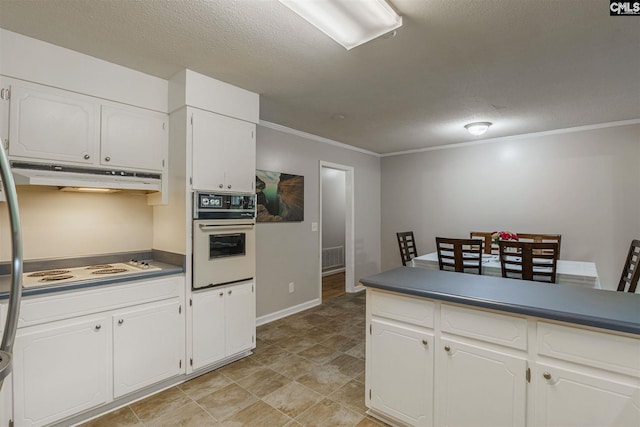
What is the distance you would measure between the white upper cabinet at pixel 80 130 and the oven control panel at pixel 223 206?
0.48m

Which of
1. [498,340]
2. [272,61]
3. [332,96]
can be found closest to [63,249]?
[272,61]

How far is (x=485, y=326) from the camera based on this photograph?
1.64m

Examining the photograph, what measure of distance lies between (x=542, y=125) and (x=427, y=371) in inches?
144

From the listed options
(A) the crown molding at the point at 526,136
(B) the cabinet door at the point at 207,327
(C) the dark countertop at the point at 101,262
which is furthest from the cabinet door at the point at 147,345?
(A) the crown molding at the point at 526,136

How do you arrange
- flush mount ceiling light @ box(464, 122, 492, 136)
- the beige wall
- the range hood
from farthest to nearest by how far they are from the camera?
flush mount ceiling light @ box(464, 122, 492, 136)
the beige wall
the range hood

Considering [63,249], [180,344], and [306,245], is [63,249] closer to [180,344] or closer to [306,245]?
[180,344]

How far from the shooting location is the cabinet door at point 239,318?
9.34ft

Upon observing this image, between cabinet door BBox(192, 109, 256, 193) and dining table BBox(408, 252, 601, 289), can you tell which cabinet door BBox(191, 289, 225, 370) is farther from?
dining table BBox(408, 252, 601, 289)

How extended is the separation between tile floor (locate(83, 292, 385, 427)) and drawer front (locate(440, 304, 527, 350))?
0.88 m

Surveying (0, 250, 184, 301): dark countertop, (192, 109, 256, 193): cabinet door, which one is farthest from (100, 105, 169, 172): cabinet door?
(0, 250, 184, 301): dark countertop

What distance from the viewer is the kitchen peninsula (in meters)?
1.36

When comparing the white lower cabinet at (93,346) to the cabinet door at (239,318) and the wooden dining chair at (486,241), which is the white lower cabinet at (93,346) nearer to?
Result: the cabinet door at (239,318)

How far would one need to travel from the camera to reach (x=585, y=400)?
1404mm

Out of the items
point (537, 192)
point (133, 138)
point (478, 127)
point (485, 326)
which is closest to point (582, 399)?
point (485, 326)
